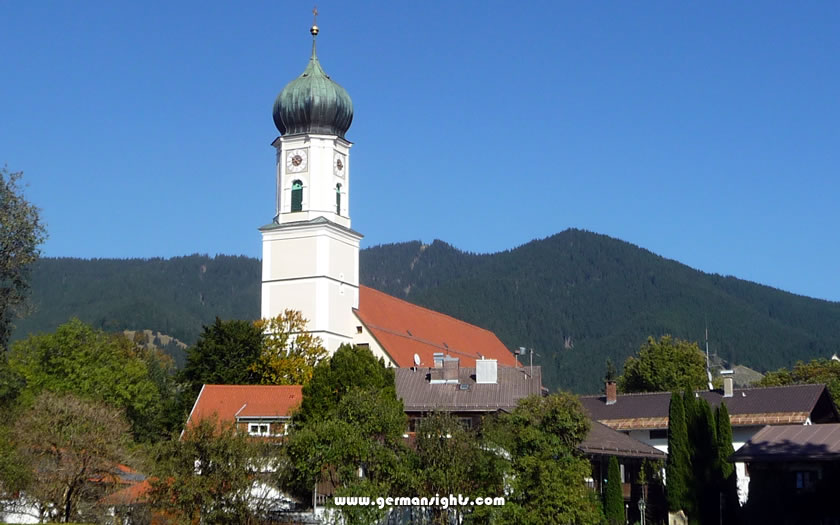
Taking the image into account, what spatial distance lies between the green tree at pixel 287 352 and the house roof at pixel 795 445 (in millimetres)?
23064

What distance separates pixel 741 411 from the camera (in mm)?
54562

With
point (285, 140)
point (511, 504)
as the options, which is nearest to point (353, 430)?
point (511, 504)

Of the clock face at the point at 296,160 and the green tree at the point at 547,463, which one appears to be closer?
the green tree at the point at 547,463

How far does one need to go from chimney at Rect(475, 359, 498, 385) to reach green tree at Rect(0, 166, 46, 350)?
64.8 feet

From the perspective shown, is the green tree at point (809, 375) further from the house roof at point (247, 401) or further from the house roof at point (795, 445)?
the house roof at point (247, 401)

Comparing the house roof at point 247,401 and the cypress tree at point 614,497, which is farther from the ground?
the house roof at point 247,401

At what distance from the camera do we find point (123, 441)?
40.6 metres

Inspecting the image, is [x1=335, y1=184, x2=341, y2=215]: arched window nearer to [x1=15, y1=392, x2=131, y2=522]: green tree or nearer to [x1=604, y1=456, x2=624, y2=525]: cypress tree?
→ [x1=604, y1=456, x2=624, y2=525]: cypress tree

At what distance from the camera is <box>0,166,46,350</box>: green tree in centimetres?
4609

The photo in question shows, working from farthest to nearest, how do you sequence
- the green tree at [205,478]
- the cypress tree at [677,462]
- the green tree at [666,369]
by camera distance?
the green tree at [666,369]
the cypress tree at [677,462]
the green tree at [205,478]

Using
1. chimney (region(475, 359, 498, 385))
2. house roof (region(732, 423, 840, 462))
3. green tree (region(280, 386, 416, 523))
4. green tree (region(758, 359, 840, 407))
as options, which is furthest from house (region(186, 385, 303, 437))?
green tree (region(758, 359, 840, 407))

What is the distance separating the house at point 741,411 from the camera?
53438 mm

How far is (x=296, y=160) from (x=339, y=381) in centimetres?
2406

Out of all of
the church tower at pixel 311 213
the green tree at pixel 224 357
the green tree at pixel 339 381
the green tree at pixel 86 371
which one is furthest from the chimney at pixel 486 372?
the green tree at pixel 86 371
